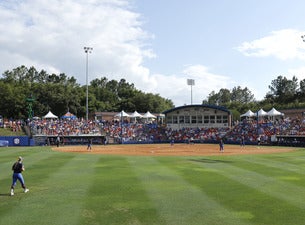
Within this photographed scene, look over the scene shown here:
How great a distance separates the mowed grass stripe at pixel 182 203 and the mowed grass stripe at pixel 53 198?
11.4 feet

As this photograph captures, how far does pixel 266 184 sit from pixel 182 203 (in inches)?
265

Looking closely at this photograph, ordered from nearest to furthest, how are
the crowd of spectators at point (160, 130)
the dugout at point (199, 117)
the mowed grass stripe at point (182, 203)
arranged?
1. the mowed grass stripe at point (182, 203)
2. the crowd of spectators at point (160, 130)
3. the dugout at point (199, 117)

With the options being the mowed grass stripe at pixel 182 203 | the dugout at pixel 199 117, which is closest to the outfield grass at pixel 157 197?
the mowed grass stripe at pixel 182 203

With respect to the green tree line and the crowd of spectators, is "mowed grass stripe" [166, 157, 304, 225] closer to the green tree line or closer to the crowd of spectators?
the crowd of spectators

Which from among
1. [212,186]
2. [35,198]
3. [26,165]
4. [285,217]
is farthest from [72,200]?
[26,165]

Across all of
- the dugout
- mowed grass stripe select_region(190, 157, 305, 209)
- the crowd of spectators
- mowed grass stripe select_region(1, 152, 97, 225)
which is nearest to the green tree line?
the crowd of spectators

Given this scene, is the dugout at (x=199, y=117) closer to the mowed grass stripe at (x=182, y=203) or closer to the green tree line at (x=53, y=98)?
the green tree line at (x=53, y=98)

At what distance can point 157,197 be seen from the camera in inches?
649

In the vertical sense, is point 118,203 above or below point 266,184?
below

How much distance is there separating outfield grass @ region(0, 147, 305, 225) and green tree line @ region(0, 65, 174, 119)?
Result: 47.3 metres

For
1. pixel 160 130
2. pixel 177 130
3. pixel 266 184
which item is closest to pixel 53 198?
pixel 266 184

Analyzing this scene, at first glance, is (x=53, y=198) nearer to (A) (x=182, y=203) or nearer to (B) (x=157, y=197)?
(B) (x=157, y=197)

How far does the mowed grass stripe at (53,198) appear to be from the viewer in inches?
517

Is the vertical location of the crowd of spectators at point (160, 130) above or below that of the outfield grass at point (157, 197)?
above
